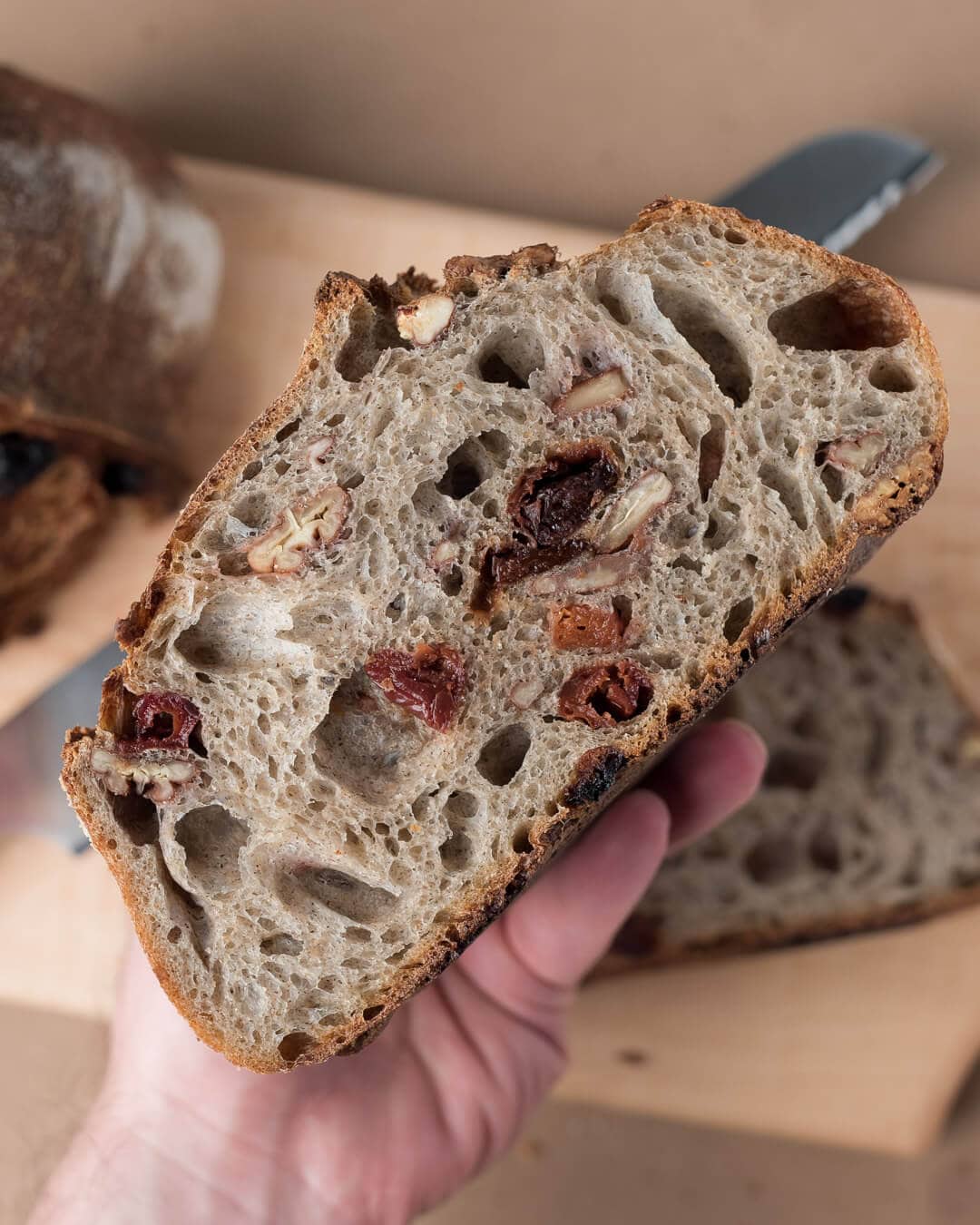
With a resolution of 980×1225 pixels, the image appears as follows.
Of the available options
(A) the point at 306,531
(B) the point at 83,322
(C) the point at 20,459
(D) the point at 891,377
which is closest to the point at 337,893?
(A) the point at 306,531

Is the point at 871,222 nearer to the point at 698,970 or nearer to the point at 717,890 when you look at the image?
the point at 717,890

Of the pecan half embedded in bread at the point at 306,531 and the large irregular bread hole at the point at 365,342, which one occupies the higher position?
the large irregular bread hole at the point at 365,342

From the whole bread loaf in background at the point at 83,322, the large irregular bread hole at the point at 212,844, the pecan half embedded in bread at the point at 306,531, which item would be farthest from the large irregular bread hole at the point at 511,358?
the whole bread loaf in background at the point at 83,322

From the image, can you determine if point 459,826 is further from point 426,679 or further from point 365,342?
point 365,342

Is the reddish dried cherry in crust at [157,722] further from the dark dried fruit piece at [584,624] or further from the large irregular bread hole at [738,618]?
the large irregular bread hole at [738,618]

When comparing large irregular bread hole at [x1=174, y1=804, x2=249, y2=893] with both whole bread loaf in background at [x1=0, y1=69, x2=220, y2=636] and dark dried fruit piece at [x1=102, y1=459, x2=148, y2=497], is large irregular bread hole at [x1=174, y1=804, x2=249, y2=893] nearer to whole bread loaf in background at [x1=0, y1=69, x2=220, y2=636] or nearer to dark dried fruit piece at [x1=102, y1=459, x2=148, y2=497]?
whole bread loaf in background at [x1=0, y1=69, x2=220, y2=636]

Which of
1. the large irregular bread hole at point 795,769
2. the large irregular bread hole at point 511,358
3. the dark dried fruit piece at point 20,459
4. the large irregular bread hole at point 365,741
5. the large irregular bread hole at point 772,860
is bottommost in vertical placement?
the large irregular bread hole at point 772,860

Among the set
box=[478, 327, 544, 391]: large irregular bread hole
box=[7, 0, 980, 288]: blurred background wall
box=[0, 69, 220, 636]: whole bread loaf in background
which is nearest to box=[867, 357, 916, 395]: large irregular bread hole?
box=[478, 327, 544, 391]: large irregular bread hole
